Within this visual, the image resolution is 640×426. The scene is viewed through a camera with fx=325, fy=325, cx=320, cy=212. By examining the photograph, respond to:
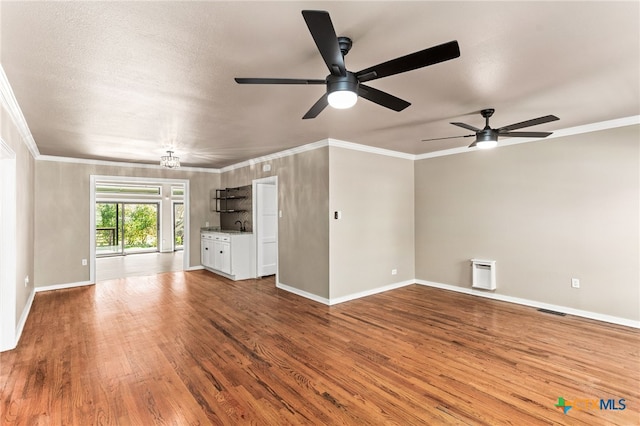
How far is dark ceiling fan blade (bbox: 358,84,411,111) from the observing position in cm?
209

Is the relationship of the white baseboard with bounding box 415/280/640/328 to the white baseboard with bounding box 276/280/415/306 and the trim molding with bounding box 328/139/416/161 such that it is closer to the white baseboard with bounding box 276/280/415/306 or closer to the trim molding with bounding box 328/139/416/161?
the white baseboard with bounding box 276/280/415/306

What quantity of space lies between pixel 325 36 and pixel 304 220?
12.8 feet

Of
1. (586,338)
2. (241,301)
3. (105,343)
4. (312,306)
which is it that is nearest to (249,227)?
(241,301)

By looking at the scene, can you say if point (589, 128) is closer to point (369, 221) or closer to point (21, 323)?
point (369, 221)

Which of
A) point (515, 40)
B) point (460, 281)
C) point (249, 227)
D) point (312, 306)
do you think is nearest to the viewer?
point (515, 40)

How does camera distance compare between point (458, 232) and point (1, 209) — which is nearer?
point (1, 209)

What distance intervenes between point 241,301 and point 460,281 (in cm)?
363

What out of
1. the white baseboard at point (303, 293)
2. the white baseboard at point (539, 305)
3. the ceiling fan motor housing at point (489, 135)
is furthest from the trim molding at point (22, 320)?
the white baseboard at point (539, 305)

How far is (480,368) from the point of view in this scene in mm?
2863

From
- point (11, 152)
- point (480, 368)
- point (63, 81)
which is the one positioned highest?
point (63, 81)

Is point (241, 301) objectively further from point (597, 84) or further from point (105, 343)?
point (597, 84)

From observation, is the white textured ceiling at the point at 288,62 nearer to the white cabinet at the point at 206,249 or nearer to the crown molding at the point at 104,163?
the crown molding at the point at 104,163

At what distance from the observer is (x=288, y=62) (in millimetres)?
2285

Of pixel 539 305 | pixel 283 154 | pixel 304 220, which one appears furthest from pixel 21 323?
pixel 539 305
